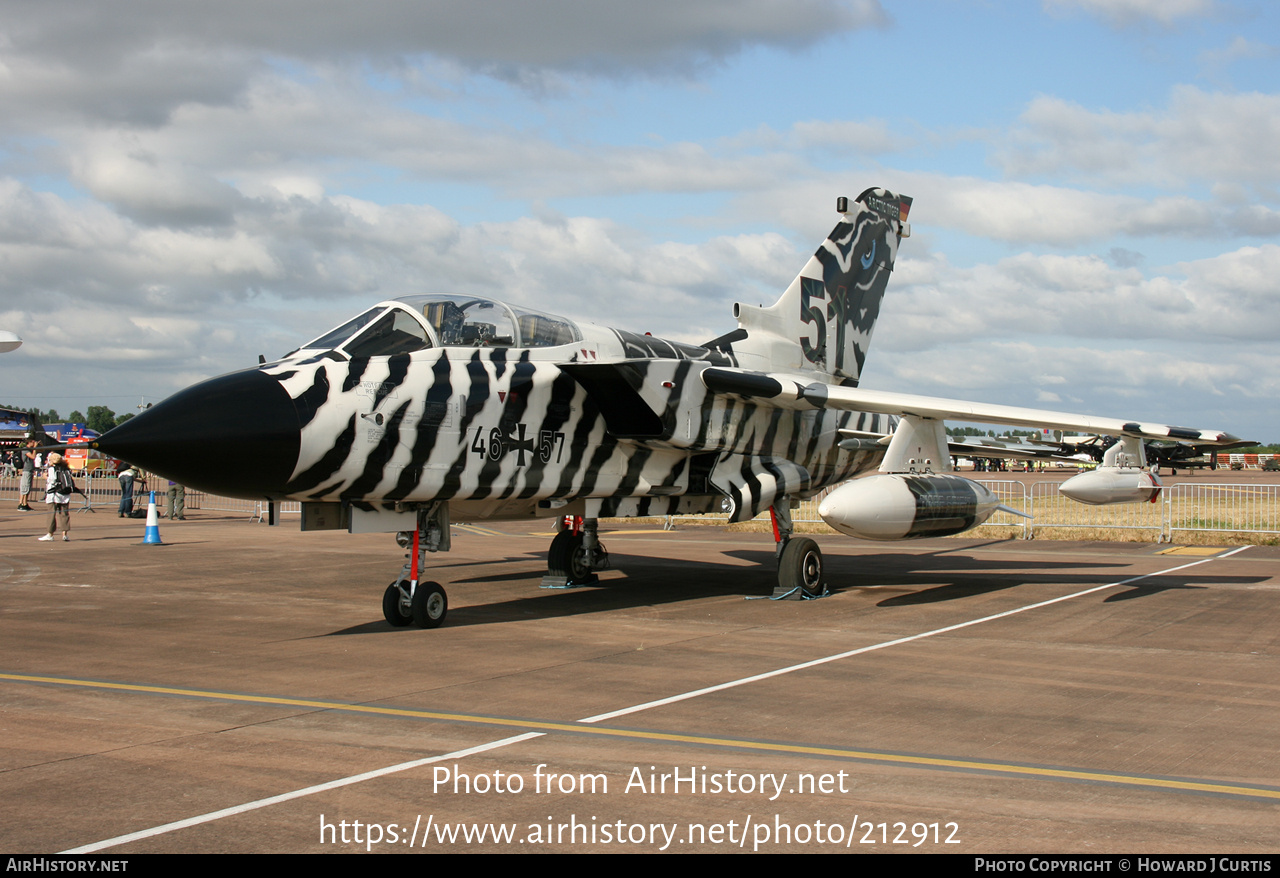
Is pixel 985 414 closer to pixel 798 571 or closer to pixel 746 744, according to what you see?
pixel 798 571

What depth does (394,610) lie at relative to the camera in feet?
32.5

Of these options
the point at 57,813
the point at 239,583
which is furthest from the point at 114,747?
the point at 239,583

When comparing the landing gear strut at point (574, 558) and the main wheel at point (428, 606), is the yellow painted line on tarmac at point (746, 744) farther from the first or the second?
the landing gear strut at point (574, 558)

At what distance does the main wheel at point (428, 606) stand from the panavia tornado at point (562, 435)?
0.03 m

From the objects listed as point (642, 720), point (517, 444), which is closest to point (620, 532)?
point (517, 444)

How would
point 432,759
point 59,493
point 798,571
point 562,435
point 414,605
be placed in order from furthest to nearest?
point 59,493
point 798,571
point 562,435
point 414,605
point 432,759

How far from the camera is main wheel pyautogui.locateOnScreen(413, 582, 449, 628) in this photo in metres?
9.84

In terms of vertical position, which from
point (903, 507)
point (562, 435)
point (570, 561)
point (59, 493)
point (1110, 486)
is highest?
point (562, 435)

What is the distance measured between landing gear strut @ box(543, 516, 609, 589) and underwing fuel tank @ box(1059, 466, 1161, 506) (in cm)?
612

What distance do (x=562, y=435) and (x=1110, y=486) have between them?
6.60 m

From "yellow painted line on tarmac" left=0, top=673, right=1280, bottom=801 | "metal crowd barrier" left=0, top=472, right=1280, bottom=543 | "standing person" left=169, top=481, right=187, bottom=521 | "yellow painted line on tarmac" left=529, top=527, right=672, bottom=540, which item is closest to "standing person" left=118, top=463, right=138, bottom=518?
"standing person" left=169, top=481, right=187, bottom=521

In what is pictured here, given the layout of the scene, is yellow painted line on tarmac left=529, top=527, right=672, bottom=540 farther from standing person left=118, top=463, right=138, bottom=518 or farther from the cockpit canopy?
the cockpit canopy

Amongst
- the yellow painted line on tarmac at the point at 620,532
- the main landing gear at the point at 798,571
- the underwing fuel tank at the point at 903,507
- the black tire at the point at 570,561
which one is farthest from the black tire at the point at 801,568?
the yellow painted line on tarmac at the point at 620,532
